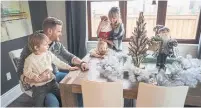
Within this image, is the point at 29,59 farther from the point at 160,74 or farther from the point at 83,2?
the point at 83,2

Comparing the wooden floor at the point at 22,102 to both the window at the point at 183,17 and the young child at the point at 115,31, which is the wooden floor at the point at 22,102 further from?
the window at the point at 183,17

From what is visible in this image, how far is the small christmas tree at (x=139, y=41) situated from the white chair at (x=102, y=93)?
1.31 ft

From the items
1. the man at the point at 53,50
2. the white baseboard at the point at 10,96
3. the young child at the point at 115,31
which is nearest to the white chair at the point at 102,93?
the man at the point at 53,50

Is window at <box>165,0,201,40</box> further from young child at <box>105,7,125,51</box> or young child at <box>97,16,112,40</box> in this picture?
young child at <box>97,16,112,40</box>

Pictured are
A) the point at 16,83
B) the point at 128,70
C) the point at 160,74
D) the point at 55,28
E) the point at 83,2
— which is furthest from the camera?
the point at 83,2

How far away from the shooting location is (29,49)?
1.48 m

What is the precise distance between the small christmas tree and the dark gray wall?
175cm

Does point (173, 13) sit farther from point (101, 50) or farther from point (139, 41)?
point (139, 41)

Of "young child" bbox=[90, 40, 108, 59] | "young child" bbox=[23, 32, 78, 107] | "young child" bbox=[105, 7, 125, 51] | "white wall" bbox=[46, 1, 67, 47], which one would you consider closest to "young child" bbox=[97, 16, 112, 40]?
"young child" bbox=[105, 7, 125, 51]

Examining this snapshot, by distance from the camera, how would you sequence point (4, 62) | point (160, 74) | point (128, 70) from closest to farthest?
point (160, 74), point (128, 70), point (4, 62)

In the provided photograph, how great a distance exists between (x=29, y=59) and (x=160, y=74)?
1049 mm

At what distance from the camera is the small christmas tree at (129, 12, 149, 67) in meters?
1.41

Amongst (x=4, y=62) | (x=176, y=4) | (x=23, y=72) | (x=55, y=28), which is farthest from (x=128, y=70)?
(x=176, y=4)

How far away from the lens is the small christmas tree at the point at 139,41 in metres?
1.41
